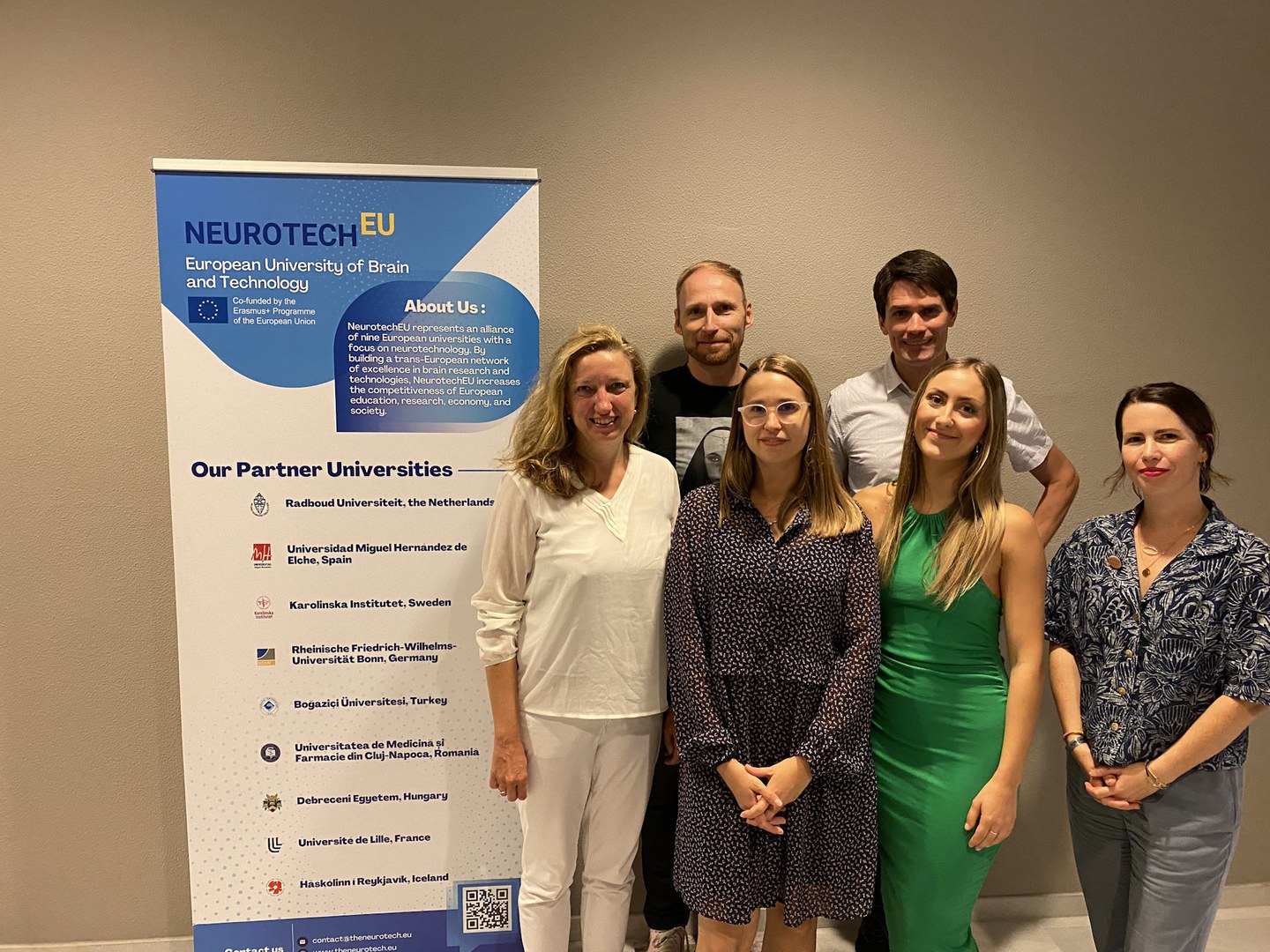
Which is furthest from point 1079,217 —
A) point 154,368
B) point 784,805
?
point 154,368

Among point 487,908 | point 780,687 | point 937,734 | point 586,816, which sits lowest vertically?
point 487,908

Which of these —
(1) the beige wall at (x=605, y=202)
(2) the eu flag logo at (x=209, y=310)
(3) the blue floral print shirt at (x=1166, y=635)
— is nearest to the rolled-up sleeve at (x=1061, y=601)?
(3) the blue floral print shirt at (x=1166, y=635)

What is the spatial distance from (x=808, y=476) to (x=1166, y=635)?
2.59 ft

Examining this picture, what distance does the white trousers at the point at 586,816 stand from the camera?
1.89 m

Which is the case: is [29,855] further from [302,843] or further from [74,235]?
[74,235]

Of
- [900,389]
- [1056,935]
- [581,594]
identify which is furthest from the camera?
[1056,935]

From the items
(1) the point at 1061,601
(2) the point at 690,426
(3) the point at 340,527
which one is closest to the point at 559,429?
(2) the point at 690,426

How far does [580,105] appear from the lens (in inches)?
93.4

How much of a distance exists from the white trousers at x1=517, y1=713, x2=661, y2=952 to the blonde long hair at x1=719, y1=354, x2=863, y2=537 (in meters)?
0.62

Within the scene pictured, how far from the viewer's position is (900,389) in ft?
7.22

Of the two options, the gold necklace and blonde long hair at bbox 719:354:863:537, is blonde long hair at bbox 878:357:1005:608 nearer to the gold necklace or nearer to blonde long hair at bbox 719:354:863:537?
blonde long hair at bbox 719:354:863:537

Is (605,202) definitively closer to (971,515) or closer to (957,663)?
(971,515)

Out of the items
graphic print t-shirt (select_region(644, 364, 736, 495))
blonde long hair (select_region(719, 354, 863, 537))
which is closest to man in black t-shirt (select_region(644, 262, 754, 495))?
graphic print t-shirt (select_region(644, 364, 736, 495))

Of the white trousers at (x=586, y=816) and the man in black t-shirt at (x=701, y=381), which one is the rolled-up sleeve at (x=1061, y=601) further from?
the white trousers at (x=586, y=816)
